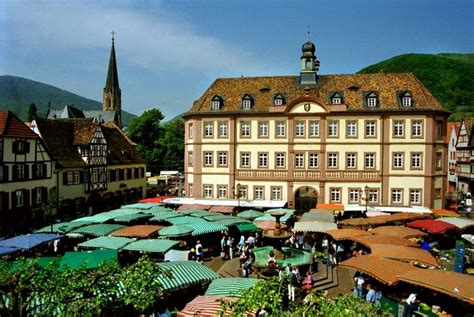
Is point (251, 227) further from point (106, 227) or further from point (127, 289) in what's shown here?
point (127, 289)

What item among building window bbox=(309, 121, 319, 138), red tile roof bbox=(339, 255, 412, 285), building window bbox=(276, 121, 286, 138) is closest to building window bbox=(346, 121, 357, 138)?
building window bbox=(309, 121, 319, 138)

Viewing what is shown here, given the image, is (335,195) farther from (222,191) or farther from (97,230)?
(97,230)

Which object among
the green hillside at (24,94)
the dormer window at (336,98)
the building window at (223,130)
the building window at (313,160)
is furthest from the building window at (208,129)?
the green hillside at (24,94)

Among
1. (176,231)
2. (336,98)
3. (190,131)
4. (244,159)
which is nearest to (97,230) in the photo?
(176,231)

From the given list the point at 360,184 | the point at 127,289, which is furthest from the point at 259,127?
the point at 127,289

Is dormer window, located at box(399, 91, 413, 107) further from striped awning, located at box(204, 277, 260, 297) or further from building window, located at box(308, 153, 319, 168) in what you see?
striped awning, located at box(204, 277, 260, 297)

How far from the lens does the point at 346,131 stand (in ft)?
121

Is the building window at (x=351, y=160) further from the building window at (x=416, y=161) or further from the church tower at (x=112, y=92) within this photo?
the church tower at (x=112, y=92)

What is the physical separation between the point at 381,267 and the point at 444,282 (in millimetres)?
2381

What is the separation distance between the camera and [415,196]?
36062mm

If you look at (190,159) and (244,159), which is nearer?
(244,159)

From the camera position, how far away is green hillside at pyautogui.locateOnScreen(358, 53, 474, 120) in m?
106

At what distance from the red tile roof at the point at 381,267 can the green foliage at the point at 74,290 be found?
9.12 metres

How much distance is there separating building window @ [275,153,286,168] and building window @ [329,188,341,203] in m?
4.94
